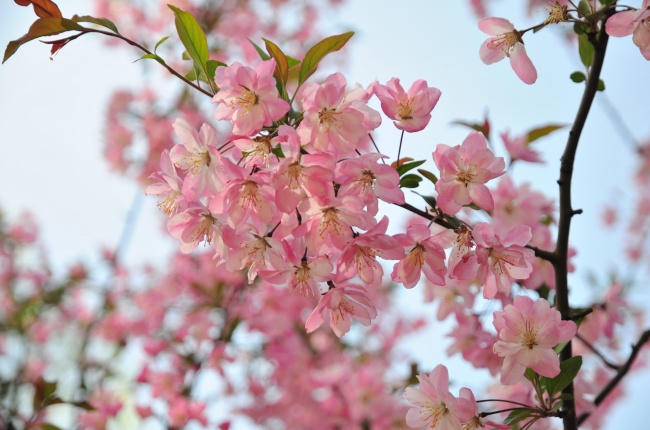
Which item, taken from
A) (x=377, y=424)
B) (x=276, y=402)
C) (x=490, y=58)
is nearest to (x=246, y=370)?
(x=276, y=402)

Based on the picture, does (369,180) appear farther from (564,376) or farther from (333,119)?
(564,376)

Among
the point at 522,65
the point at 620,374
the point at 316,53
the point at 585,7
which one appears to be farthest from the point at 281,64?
the point at 620,374

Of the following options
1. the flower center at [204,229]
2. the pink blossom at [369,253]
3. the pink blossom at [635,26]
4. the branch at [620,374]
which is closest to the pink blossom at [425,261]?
the pink blossom at [369,253]

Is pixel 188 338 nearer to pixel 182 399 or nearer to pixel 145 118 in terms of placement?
pixel 182 399

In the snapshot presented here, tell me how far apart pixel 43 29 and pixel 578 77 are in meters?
0.86

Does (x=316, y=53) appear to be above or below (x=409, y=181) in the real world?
above

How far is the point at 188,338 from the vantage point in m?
2.61

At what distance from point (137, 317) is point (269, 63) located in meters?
2.83

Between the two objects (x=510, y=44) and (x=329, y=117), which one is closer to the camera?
Answer: (x=329, y=117)

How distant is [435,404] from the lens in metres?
0.88

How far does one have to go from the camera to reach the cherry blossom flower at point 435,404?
2.78 ft

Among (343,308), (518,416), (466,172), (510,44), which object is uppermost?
(510,44)

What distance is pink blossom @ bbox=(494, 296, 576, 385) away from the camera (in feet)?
2.71

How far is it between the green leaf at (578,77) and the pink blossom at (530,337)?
45 cm
